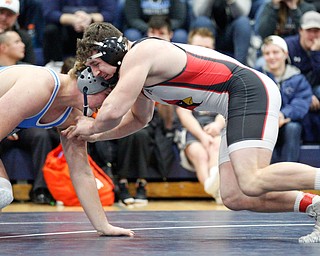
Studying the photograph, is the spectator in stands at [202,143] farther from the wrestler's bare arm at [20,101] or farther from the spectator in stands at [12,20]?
the wrestler's bare arm at [20,101]

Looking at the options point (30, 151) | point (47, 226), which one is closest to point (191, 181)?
point (30, 151)

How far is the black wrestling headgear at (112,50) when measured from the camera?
12.6 feet

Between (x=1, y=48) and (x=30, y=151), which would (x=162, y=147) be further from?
(x=1, y=48)

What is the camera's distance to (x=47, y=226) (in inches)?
186

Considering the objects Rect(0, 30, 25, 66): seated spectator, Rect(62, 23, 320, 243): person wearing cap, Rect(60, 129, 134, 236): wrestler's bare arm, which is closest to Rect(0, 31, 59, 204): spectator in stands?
Rect(0, 30, 25, 66): seated spectator

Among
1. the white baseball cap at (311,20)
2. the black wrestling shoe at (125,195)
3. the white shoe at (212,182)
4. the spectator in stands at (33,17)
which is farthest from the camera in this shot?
the spectator in stands at (33,17)

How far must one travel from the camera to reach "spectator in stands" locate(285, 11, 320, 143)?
704 cm

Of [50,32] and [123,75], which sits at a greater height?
[123,75]

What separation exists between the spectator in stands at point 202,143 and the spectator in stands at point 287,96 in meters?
0.52

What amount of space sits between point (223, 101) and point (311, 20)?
3.31 meters

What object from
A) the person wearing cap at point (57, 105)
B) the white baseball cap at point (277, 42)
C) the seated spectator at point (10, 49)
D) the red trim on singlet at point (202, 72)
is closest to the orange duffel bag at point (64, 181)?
the seated spectator at point (10, 49)

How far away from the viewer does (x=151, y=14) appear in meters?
7.66

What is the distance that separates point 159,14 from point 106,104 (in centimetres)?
400

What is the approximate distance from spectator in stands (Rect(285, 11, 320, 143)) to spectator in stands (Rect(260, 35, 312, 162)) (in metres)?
0.18
